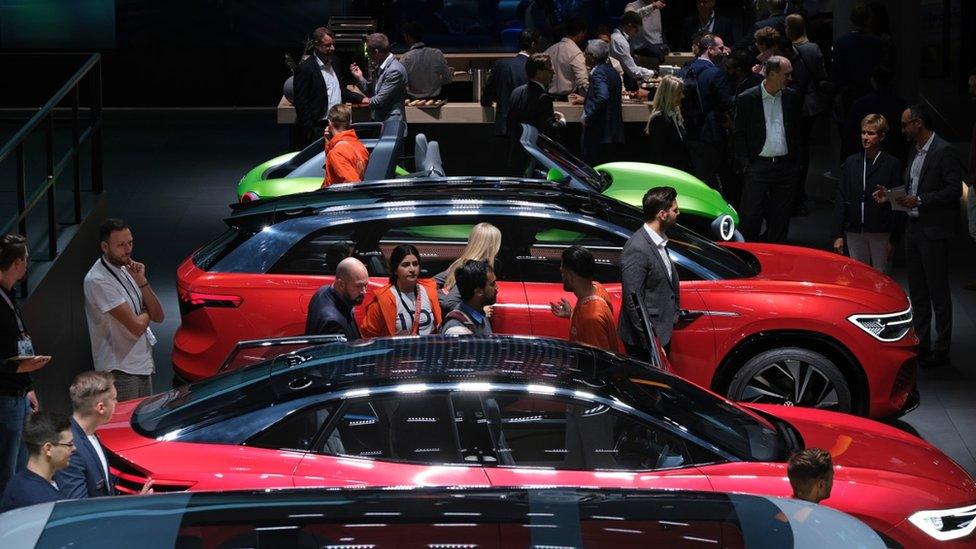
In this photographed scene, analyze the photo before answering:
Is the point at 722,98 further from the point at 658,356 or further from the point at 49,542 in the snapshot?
the point at 49,542

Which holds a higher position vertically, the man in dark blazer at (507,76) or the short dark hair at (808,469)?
the short dark hair at (808,469)

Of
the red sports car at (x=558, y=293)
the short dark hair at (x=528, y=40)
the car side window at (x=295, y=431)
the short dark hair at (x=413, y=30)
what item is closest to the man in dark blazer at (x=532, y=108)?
the short dark hair at (x=528, y=40)

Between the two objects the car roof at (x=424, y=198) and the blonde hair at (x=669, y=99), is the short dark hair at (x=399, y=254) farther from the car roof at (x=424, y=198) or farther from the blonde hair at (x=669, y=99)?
the blonde hair at (x=669, y=99)

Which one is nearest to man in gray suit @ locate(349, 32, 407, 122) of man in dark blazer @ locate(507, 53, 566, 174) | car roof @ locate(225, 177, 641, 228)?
man in dark blazer @ locate(507, 53, 566, 174)

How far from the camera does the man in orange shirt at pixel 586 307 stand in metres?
7.76

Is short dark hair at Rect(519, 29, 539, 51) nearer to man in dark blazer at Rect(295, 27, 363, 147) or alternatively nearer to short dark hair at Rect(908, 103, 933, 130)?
man in dark blazer at Rect(295, 27, 363, 147)

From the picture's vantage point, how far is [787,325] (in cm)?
904

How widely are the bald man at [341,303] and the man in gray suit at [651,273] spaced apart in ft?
5.37

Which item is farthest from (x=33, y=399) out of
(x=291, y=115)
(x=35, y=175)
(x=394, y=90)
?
(x=291, y=115)

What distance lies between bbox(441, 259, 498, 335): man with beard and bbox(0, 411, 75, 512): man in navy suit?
270 cm

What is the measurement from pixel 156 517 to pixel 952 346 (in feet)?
31.3

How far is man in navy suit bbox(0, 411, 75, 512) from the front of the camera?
544 cm

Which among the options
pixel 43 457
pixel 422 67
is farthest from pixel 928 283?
pixel 422 67

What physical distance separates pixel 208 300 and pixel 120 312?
0.73 meters
